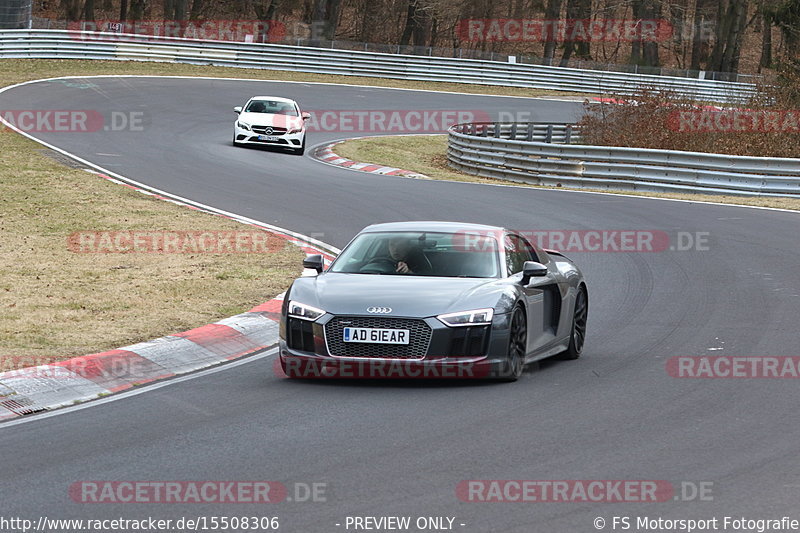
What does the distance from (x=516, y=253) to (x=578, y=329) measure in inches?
40.3

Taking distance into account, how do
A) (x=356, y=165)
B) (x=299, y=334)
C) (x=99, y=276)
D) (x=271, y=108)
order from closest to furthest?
(x=299, y=334), (x=99, y=276), (x=356, y=165), (x=271, y=108)

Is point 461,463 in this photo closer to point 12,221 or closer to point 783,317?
point 783,317

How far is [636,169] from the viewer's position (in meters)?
28.2

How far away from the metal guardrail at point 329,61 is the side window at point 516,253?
1504 inches

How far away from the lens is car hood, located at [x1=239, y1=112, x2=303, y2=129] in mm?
32125

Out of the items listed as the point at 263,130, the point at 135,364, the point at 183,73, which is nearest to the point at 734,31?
the point at 183,73

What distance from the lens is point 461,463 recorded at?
7180 mm

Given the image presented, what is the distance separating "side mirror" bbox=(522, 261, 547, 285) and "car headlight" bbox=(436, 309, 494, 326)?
2.42 feet

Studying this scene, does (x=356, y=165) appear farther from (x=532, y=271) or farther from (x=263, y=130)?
(x=532, y=271)

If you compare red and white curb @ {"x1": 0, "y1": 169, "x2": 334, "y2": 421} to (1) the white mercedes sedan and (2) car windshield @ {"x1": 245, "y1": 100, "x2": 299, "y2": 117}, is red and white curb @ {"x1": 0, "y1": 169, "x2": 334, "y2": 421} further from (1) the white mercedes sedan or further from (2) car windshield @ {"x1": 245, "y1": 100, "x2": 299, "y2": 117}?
(2) car windshield @ {"x1": 245, "y1": 100, "x2": 299, "y2": 117}

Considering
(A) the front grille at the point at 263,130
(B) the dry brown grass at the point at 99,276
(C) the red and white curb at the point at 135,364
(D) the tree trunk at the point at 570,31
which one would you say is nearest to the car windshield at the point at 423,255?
(C) the red and white curb at the point at 135,364

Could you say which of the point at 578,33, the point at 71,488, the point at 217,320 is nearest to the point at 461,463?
the point at 71,488

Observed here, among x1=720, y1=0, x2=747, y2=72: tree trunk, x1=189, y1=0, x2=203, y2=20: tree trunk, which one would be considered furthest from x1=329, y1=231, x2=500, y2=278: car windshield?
x1=189, y1=0, x2=203, y2=20: tree trunk

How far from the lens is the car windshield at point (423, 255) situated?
1039 cm
